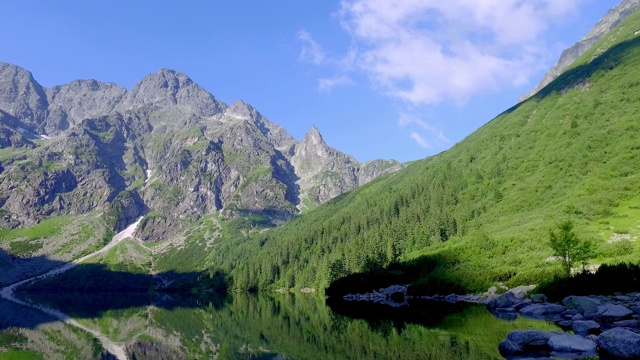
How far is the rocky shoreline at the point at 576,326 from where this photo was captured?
26.8m

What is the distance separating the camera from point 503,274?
261 ft

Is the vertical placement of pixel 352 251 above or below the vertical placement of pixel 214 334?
above

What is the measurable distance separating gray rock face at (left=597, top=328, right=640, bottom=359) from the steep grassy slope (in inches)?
1772

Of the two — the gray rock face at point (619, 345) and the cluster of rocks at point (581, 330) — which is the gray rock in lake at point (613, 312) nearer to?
the cluster of rocks at point (581, 330)

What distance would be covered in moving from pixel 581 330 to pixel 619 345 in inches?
391

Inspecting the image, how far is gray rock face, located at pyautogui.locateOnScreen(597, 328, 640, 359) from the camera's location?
2527 centimetres

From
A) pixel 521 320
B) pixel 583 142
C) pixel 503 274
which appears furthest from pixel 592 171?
pixel 521 320

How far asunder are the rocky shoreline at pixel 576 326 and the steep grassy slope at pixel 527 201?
1901 centimetres

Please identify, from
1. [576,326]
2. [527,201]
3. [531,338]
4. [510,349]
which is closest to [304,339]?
[510,349]

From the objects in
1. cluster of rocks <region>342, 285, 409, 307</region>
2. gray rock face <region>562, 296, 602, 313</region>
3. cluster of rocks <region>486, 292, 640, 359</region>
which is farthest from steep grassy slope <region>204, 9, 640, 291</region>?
gray rock face <region>562, 296, 602, 313</region>

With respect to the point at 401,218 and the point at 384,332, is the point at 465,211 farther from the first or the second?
the point at 384,332

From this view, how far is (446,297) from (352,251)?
72.8 metres

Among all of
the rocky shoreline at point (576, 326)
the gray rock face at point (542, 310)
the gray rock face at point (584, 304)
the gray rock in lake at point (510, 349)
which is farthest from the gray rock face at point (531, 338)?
the gray rock face at point (542, 310)

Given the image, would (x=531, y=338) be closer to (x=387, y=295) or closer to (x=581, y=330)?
(x=581, y=330)
